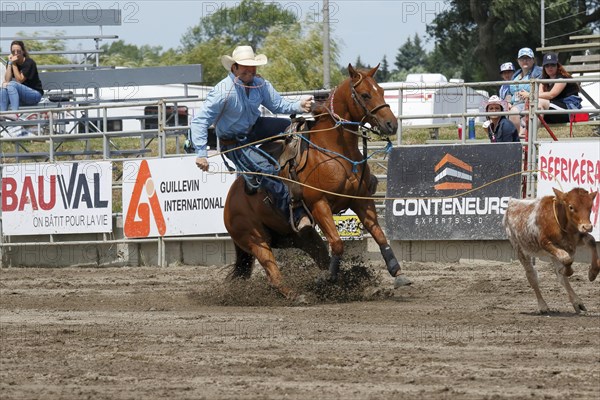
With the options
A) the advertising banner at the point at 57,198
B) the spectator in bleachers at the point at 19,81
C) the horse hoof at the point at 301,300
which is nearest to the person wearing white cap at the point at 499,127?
the horse hoof at the point at 301,300

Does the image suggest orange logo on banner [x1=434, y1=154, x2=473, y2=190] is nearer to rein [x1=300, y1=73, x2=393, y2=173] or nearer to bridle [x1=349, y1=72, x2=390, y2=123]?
rein [x1=300, y1=73, x2=393, y2=173]

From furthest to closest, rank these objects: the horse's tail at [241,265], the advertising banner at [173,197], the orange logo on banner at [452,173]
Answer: the advertising banner at [173,197] < the orange logo on banner at [452,173] < the horse's tail at [241,265]

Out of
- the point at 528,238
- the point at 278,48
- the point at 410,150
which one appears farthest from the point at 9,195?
the point at 278,48

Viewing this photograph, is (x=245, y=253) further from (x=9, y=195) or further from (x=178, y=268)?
(x=9, y=195)

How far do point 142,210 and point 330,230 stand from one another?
618 cm

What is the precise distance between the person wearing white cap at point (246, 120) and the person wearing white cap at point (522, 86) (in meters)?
4.32

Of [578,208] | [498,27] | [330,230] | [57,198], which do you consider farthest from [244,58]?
[498,27]

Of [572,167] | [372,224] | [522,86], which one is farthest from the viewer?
[522,86]

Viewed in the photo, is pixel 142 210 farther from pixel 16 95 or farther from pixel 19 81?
pixel 19 81

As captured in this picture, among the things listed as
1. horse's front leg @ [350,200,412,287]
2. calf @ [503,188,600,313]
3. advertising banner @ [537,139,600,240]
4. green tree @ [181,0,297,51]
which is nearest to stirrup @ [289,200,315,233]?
horse's front leg @ [350,200,412,287]

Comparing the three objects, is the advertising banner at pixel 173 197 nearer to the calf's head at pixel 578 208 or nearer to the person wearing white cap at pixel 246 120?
the person wearing white cap at pixel 246 120

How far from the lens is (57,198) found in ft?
55.5

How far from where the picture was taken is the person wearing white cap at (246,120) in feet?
36.3

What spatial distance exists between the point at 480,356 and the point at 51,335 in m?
3.58
